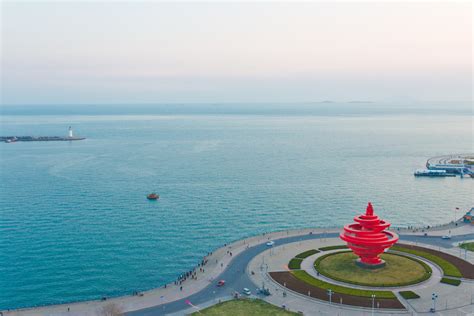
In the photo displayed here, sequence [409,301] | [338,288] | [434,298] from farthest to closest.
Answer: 1. [338,288]
2. [409,301]
3. [434,298]

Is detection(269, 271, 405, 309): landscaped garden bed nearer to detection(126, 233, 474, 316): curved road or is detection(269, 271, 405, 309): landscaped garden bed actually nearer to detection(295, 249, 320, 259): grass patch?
detection(126, 233, 474, 316): curved road

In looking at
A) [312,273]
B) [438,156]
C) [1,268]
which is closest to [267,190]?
[312,273]

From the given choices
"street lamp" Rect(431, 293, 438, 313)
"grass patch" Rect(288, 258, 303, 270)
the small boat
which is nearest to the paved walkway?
"street lamp" Rect(431, 293, 438, 313)

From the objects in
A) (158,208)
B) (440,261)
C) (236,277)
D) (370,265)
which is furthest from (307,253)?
(158,208)

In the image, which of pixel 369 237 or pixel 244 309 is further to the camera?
pixel 369 237

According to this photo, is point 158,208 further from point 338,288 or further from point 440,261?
point 440,261

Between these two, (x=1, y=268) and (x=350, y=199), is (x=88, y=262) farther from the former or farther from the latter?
(x=350, y=199)
